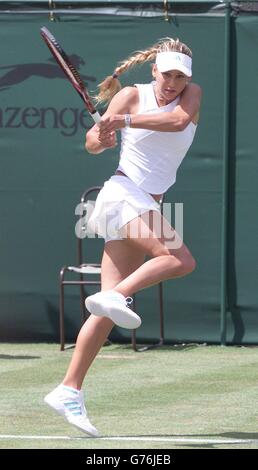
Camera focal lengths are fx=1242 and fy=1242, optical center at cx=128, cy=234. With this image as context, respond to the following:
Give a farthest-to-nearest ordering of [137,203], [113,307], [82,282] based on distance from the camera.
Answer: [82,282]
[137,203]
[113,307]

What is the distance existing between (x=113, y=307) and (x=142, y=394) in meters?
1.91

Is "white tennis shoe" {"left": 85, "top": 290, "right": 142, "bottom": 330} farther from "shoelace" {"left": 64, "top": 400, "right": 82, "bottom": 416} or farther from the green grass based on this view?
the green grass

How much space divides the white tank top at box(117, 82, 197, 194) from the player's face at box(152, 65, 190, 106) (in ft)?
0.11

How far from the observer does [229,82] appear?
10.0m

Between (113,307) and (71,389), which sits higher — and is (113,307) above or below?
above

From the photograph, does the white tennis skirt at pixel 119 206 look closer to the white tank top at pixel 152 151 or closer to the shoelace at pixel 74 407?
the white tank top at pixel 152 151

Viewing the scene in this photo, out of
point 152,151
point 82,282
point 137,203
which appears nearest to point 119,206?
point 137,203

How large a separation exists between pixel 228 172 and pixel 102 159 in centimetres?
104

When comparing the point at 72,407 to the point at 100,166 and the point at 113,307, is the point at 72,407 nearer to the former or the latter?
the point at 113,307

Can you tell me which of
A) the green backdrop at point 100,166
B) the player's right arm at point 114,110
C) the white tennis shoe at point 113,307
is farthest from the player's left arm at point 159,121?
the green backdrop at point 100,166

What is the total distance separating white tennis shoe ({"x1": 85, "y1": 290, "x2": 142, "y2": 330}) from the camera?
576cm

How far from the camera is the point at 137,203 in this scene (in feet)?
19.7

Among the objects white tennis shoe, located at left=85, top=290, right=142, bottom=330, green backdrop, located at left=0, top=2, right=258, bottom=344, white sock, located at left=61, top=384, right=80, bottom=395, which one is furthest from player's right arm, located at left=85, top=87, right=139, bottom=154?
green backdrop, located at left=0, top=2, right=258, bottom=344

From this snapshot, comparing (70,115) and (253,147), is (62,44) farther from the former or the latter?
(253,147)
